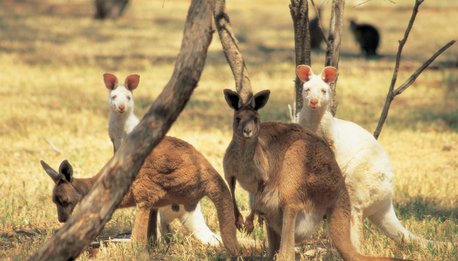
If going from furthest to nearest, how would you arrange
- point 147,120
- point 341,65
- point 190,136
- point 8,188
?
point 341,65
point 190,136
point 8,188
point 147,120

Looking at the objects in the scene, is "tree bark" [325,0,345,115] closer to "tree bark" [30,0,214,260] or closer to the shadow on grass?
the shadow on grass

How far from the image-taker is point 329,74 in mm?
6215

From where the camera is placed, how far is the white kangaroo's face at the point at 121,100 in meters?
7.00

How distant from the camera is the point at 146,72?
49.5ft

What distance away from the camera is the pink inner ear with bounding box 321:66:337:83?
6.18 metres

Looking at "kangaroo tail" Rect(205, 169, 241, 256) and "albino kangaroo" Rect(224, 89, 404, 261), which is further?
"kangaroo tail" Rect(205, 169, 241, 256)

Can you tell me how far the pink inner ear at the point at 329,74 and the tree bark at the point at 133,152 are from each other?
201 centimetres

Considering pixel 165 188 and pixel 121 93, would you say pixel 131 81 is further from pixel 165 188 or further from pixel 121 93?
pixel 165 188

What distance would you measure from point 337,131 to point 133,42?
13.4 m

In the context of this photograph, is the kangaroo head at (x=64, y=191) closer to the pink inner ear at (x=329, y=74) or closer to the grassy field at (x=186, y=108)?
the grassy field at (x=186, y=108)

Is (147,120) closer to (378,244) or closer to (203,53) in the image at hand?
(203,53)

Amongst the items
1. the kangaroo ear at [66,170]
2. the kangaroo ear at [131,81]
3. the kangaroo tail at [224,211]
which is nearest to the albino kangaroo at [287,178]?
the kangaroo tail at [224,211]

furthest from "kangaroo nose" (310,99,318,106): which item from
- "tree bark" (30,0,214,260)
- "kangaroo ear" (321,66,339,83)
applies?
"tree bark" (30,0,214,260)

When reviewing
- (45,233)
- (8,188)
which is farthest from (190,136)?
(45,233)
